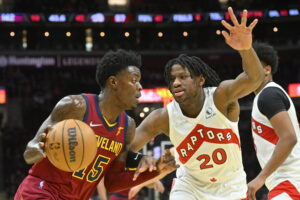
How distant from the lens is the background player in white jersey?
378cm

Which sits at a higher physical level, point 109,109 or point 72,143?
point 109,109

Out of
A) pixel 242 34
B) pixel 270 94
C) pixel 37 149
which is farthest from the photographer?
pixel 270 94

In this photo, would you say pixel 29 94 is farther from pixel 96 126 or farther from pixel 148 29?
pixel 96 126

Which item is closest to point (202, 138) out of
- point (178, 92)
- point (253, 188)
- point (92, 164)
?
point (178, 92)

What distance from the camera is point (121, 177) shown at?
3912mm

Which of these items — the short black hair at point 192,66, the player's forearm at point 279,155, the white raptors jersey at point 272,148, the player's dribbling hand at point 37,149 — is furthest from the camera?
the short black hair at point 192,66

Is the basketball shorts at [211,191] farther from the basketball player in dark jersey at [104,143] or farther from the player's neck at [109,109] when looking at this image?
the player's neck at [109,109]

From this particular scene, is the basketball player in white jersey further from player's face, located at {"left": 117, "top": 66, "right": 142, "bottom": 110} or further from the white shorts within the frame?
player's face, located at {"left": 117, "top": 66, "right": 142, "bottom": 110}

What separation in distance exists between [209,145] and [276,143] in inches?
26.6

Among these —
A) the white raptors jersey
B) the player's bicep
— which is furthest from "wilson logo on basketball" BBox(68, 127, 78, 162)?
the white raptors jersey


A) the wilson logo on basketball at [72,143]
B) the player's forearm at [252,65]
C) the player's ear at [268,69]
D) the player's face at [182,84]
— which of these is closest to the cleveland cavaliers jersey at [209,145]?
the player's face at [182,84]

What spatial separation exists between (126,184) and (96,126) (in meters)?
0.57

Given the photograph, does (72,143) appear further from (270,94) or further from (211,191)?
(270,94)

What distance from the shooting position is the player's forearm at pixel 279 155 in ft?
12.3
